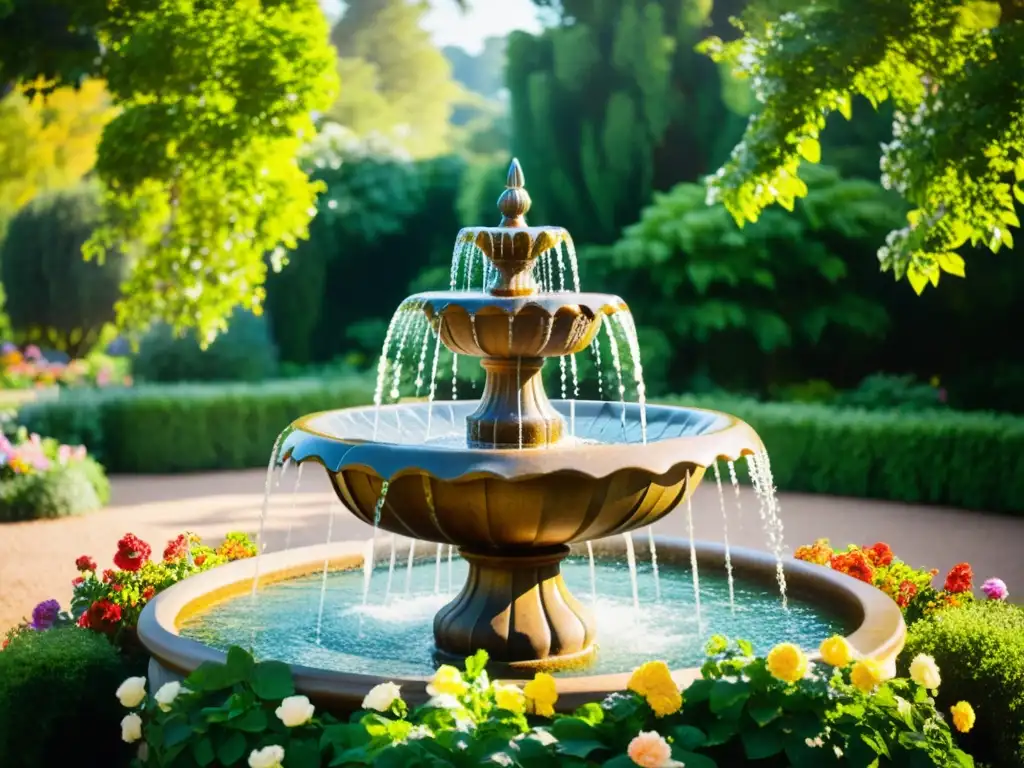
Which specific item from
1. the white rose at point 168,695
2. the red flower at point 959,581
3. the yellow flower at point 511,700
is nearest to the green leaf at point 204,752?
the white rose at point 168,695

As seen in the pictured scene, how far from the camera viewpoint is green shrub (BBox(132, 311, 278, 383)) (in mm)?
16312

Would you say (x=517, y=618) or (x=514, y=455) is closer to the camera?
(x=514, y=455)

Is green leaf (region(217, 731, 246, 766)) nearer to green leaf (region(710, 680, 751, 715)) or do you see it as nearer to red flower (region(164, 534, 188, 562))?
green leaf (region(710, 680, 751, 715))

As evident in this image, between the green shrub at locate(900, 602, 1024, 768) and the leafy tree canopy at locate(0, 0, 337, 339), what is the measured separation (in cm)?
711

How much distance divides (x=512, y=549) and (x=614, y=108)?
13.3m

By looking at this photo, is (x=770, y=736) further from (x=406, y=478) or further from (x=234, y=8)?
(x=234, y=8)

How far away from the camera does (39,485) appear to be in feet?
34.8

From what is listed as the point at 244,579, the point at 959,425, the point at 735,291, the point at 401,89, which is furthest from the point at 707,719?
the point at 401,89

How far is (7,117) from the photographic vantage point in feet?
96.7

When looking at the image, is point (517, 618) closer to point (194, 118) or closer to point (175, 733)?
point (175, 733)

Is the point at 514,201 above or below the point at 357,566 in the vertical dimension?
above

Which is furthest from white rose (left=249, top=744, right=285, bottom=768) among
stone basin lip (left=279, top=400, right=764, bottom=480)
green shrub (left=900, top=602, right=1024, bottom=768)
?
green shrub (left=900, top=602, right=1024, bottom=768)

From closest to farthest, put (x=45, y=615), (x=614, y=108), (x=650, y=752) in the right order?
1. (x=650, y=752)
2. (x=45, y=615)
3. (x=614, y=108)

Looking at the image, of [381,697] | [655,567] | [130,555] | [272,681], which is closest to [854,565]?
[655,567]
